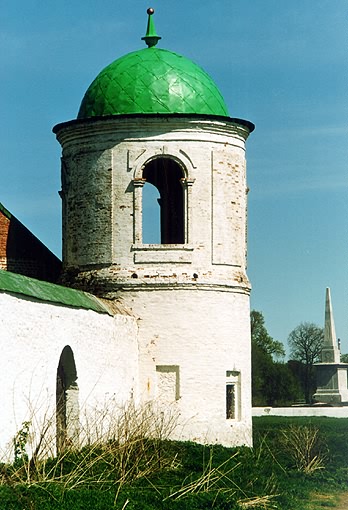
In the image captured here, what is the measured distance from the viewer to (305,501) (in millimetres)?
21000

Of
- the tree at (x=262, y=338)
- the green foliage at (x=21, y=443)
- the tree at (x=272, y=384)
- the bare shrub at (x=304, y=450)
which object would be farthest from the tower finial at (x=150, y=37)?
the tree at (x=262, y=338)

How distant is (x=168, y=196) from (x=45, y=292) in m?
10.2

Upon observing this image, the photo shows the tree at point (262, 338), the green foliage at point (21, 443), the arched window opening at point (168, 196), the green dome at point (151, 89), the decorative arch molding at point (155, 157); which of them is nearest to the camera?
the green foliage at point (21, 443)

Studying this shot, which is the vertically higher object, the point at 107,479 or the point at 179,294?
the point at 179,294

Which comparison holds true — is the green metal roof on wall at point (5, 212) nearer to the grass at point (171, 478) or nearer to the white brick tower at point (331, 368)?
the grass at point (171, 478)

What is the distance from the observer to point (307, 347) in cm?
6450

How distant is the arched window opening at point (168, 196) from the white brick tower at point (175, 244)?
265 centimetres

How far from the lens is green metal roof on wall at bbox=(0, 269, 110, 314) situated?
1752cm

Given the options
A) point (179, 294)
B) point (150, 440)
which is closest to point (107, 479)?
point (150, 440)

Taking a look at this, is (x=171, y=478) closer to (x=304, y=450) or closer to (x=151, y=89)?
(x=304, y=450)

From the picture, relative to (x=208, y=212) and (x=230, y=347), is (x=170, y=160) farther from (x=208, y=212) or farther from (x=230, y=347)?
(x=230, y=347)

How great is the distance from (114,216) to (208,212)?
1.80 meters

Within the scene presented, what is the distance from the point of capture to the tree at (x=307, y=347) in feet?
205

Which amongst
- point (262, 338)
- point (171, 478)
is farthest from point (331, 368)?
point (171, 478)
